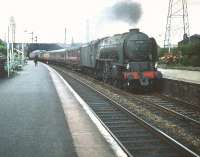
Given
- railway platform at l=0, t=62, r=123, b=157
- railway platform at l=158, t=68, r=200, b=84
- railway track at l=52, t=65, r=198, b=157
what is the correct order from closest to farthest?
railway platform at l=0, t=62, r=123, b=157 → railway track at l=52, t=65, r=198, b=157 → railway platform at l=158, t=68, r=200, b=84

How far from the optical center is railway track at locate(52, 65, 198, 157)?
324 inches

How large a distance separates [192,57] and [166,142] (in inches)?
939

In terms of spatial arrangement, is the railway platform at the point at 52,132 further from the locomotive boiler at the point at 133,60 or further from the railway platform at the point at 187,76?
the railway platform at the point at 187,76

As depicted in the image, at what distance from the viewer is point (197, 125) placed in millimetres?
11383

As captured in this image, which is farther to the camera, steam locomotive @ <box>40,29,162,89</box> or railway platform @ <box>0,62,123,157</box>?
steam locomotive @ <box>40,29,162,89</box>

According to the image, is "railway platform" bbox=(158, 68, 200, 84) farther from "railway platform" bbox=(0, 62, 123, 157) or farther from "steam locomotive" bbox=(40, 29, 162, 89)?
"railway platform" bbox=(0, 62, 123, 157)

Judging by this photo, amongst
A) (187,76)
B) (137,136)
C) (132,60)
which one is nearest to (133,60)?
(132,60)

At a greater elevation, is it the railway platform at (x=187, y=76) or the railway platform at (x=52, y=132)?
the railway platform at (x=187, y=76)

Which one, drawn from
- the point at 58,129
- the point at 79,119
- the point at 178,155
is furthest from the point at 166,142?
the point at 79,119

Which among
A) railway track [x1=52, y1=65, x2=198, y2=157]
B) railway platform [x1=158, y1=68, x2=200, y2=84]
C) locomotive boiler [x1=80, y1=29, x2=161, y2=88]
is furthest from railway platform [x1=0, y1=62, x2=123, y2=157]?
railway platform [x1=158, y1=68, x2=200, y2=84]

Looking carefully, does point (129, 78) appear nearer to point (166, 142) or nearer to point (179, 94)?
point (179, 94)

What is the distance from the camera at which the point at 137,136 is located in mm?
9992

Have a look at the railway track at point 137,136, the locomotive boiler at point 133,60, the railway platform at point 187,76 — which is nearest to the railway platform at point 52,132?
the railway track at point 137,136

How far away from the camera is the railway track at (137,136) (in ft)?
27.0
